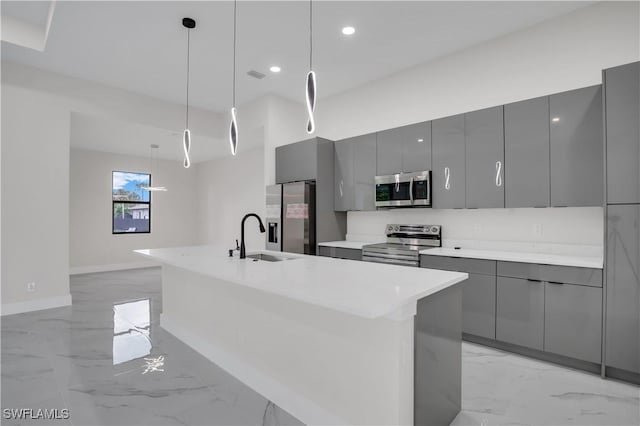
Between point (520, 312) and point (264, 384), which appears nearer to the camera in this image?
point (264, 384)

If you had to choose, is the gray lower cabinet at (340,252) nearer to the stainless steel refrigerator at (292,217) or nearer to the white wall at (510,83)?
the stainless steel refrigerator at (292,217)

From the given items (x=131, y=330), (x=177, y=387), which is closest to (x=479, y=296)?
(x=177, y=387)

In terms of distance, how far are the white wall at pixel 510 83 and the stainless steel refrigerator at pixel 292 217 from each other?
0.81 m

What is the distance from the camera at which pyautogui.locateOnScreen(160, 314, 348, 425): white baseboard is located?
6.24 feet

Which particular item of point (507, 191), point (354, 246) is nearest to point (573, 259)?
point (507, 191)

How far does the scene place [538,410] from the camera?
2049mm

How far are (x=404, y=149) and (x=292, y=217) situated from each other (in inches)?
70.6

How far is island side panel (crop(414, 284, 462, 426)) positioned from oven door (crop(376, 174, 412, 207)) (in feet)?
6.47

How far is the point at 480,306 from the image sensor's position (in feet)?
9.86

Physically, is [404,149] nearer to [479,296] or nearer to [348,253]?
[348,253]

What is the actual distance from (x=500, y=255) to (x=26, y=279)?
5.65m

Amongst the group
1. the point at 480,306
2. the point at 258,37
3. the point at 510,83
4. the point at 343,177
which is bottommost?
the point at 480,306

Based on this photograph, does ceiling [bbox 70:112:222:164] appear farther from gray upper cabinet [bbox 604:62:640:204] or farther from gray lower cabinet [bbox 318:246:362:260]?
gray upper cabinet [bbox 604:62:640:204]

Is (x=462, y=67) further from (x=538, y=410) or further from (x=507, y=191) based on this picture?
(x=538, y=410)
